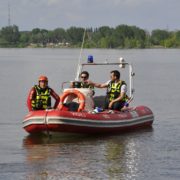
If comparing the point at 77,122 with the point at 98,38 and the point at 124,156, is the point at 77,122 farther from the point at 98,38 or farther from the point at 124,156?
the point at 98,38

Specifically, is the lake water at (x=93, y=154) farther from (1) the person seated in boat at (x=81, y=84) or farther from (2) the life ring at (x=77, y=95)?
(1) the person seated in boat at (x=81, y=84)

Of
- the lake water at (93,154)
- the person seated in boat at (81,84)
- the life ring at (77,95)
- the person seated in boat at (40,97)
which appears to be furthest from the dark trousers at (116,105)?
the person seated in boat at (40,97)

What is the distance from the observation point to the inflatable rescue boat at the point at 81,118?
563 inches

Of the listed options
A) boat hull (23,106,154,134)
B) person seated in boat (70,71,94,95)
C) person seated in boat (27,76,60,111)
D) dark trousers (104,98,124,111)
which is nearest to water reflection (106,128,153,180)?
boat hull (23,106,154,134)

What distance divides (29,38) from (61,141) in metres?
153

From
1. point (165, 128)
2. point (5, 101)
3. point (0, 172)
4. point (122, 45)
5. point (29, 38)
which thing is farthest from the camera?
point (29, 38)

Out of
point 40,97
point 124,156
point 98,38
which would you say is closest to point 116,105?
point 40,97

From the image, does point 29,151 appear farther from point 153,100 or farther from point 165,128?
point 153,100

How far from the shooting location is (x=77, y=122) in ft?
47.6

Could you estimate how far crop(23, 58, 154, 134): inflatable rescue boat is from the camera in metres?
14.3

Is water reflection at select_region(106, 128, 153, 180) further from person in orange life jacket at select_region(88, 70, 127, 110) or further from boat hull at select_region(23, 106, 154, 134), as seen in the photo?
person in orange life jacket at select_region(88, 70, 127, 110)

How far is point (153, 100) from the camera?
993 inches

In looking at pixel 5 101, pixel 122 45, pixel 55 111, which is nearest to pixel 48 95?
pixel 55 111

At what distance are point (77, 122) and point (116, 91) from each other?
1.84 m
